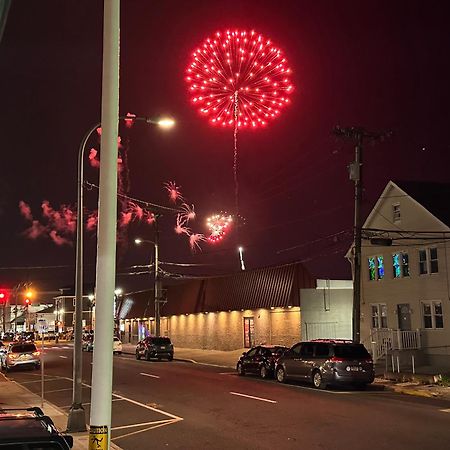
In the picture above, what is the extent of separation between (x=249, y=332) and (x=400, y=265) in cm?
1235

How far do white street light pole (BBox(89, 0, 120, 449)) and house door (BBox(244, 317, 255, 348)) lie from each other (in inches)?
1342

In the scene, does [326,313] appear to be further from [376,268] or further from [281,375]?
[281,375]

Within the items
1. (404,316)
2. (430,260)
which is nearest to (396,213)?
(430,260)

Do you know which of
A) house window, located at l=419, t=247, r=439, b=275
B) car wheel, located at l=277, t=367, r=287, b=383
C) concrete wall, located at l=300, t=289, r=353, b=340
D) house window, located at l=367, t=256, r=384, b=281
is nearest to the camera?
car wheel, located at l=277, t=367, r=287, b=383

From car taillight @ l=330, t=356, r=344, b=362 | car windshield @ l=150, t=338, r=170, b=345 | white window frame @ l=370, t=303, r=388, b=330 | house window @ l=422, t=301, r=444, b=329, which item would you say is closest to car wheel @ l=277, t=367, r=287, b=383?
car taillight @ l=330, t=356, r=344, b=362

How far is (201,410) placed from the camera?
620 inches

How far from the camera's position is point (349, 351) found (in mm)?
21203

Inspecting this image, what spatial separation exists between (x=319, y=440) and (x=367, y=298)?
23010mm

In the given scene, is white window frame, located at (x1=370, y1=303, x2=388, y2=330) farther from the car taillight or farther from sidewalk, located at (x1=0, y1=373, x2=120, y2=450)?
sidewalk, located at (x1=0, y1=373, x2=120, y2=450)

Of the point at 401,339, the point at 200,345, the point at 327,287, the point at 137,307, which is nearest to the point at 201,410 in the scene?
the point at 401,339

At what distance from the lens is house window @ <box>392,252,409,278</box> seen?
31.0 m

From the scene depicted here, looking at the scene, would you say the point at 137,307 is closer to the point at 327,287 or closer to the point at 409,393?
the point at 327,287

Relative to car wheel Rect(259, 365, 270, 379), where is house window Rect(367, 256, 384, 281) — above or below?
above

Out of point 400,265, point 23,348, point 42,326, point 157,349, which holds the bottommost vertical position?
point 157,349
